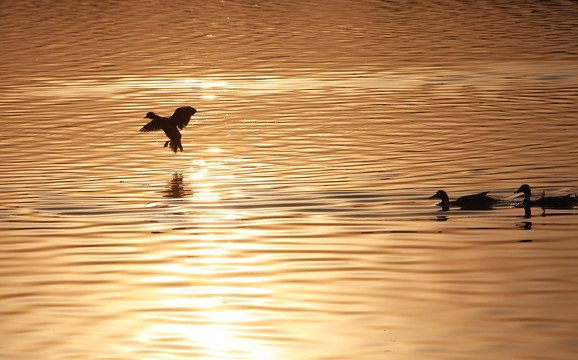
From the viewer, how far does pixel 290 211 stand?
1969 cm

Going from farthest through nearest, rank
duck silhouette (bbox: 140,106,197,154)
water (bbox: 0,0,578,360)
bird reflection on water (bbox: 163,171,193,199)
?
duck silhouette (bbox: 140,106,197,154), bird reflection on water (bbox: 163,171,193,199), water (bbox: 0,0,578,360)

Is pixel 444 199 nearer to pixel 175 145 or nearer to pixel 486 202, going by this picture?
pixel 486 202

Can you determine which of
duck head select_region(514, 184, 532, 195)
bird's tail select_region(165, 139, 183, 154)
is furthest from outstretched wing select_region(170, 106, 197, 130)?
duck head select_region(514, 184, 532, 195)

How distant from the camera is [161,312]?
13.5 meters

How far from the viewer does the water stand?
12.7 meters

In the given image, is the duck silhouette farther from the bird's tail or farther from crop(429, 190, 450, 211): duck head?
crop(429, 190, 450, 211): duck head

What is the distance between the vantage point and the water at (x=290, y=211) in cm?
1270

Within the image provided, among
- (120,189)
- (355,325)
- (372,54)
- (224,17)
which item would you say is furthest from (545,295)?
(224,17)

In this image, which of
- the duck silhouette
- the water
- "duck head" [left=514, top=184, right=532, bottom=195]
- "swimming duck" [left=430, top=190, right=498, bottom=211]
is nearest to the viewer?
the water

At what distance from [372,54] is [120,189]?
29.9 meters

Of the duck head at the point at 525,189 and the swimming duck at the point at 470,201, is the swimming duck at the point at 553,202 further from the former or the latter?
the swimming duck at the point at 470,201

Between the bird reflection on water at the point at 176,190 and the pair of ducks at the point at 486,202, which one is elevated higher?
the bird reflection on water at the point at 176,190

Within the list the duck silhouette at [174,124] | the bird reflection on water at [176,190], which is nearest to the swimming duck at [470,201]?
the bird reflection on water at [176,190]

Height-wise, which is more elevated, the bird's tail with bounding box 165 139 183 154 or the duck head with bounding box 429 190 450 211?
the bird's tail with bounding box 165 139 183 154
